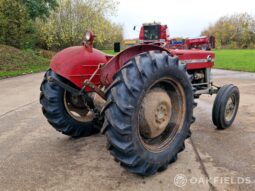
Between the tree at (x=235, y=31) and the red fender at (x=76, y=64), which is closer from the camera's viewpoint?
the red fender at (x=76, y=64)

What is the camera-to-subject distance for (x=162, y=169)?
3.32 m

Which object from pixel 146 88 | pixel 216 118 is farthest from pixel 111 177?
pixel 216 118

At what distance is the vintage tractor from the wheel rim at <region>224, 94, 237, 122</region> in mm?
227

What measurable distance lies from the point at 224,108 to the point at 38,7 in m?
22.0

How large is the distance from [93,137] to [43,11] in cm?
2180

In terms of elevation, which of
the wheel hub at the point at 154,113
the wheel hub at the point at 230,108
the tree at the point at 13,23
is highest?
the tree at the point at 13,23

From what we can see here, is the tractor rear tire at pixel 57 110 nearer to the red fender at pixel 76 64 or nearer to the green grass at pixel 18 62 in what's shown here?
the red fender at pixel 76 64

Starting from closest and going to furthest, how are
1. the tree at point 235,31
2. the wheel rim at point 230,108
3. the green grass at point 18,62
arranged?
the wheel rim at point 230,108, the green grass at point 18,62, the tree at point 235,31

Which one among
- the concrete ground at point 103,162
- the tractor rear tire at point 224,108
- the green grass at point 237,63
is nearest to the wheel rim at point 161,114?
the concrete ground at point 103,162

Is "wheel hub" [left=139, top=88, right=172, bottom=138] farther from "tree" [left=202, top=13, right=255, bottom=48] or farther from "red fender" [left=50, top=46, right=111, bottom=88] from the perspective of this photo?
"tree" [left=202, top=13, right=255, bottom=48]

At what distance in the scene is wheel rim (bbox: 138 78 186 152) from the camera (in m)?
3.29

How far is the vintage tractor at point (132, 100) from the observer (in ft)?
9.36

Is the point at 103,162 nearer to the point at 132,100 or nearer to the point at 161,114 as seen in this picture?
the point at 161,114

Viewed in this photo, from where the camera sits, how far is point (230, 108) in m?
5.20
